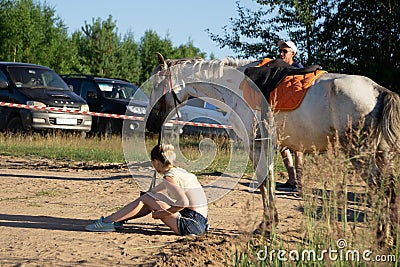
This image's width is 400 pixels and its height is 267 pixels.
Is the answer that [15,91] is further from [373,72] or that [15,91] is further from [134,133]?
[373,72]

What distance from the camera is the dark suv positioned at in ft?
61.7

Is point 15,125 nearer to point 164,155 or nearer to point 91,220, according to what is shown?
point 91,220

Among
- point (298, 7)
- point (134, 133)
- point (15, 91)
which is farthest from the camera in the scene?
point (298, 7)

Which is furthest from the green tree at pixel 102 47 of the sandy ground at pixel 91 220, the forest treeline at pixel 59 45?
the sandy ground at pixel 91 220

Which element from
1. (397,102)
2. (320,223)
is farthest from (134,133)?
(320,223)

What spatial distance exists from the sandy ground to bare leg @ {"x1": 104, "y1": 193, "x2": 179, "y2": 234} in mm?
153

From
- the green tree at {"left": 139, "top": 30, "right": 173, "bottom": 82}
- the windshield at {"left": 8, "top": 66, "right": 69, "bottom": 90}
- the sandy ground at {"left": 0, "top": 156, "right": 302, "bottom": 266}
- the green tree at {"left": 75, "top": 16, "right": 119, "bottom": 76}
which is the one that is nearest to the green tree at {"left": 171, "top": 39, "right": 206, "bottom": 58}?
the green tree at {"left": 139, "top": 30, "right": 173, "bottom": 82}

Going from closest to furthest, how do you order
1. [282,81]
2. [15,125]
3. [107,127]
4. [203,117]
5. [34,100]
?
1. [282,81]
2. [34,100]
3. [15,125]
4. [203,117]
5. [107,127]

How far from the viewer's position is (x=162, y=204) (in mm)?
6719

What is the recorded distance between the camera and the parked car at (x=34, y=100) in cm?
1647

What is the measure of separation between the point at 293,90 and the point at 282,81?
0.69ft

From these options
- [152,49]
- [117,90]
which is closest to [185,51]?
[152,49]

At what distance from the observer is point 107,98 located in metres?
19.2

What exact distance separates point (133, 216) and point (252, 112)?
1680mm
